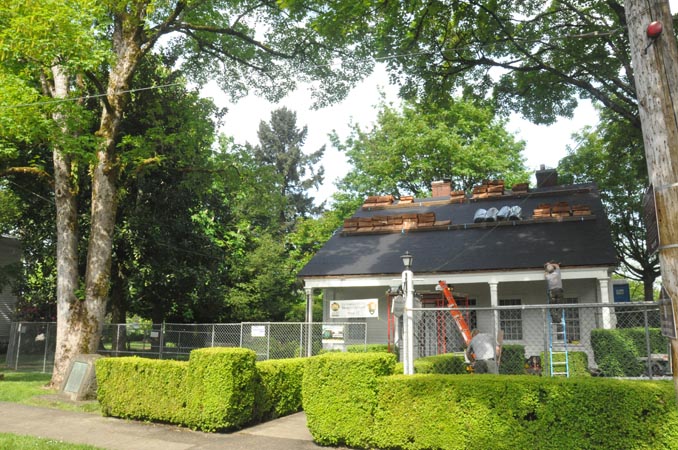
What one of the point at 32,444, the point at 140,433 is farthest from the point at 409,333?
the point at 32,444

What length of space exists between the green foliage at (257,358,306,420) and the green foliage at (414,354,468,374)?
9.19ft

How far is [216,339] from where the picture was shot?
62.1ft

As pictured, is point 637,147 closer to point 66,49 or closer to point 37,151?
point 66,49

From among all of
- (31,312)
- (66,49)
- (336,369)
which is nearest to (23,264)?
(31,312)

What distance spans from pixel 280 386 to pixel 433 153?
26970 mm

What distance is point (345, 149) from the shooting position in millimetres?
39719

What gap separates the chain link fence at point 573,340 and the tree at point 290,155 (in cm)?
3839

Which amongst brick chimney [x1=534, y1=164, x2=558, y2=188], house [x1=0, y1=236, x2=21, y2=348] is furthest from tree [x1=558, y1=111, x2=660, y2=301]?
house [x1=0, y1=236, x2=21, y2=348]

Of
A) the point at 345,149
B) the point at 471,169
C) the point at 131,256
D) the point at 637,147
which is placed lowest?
the point at 131,256

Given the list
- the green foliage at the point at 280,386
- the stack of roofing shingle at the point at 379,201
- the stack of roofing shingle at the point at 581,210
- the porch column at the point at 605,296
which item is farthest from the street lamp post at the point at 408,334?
the stack of roofing shingle at the point at 379,201

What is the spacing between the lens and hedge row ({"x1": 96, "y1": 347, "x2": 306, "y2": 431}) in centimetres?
937

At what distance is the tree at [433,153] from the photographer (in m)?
34.6

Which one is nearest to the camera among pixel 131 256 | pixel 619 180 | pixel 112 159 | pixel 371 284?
pixel 112 159

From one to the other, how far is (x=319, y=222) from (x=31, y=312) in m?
18.5
